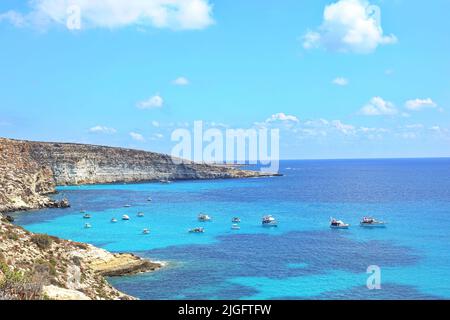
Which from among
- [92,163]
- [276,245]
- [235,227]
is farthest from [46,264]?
[92,163]

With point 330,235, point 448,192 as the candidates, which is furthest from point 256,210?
point 448,192

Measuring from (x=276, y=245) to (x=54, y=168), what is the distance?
132 metres

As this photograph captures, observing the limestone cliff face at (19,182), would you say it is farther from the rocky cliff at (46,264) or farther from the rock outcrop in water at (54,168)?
the rocky cliff at (46,264)

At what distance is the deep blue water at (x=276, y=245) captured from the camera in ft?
135

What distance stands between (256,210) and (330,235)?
115ft

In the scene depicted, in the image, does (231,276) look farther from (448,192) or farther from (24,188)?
(448,192)

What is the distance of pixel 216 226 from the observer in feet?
263

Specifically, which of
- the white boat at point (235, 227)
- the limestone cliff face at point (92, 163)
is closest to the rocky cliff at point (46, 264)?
the white boat at point (235, 227)

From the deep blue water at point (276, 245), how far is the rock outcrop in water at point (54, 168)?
38.0 ft

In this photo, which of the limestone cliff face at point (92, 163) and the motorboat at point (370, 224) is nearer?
the motorboat at point (370, 224)

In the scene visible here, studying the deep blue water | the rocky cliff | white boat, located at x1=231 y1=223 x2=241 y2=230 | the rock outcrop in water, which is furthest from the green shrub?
the rock outcrop in water

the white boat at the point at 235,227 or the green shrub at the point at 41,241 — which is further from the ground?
the green shrub at the point at 41,241

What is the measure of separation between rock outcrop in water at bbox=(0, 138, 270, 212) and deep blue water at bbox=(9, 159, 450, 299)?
11.6m
